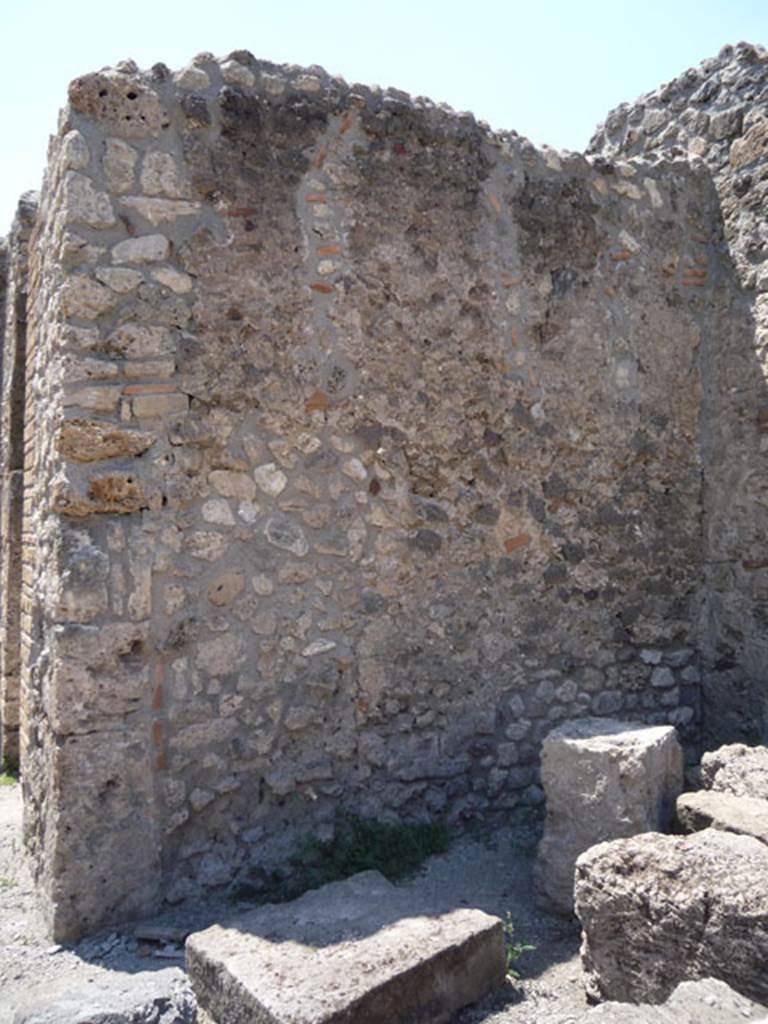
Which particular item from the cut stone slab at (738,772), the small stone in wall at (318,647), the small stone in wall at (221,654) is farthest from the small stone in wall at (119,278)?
the cut stone slab at (738,772)

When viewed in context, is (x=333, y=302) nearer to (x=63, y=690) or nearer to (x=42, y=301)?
(x=42, y=301)

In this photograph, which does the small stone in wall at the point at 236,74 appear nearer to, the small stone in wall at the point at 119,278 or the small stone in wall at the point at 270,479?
the small stone in wall at the point at 119,278

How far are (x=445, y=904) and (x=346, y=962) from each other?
65 centimetres

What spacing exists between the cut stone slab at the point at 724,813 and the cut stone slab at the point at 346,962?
85 centimetres

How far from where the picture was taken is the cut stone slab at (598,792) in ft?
10.4

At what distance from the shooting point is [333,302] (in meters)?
3.77

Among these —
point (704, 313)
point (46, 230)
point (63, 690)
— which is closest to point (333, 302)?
point (46, 230)

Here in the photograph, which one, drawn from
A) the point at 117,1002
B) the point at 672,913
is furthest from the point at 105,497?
the point at 672,913

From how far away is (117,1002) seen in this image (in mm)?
2559

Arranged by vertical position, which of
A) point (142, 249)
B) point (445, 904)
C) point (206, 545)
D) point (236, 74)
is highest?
point (236, 74)

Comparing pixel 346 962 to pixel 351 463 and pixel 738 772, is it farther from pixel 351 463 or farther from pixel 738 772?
pixel 351 463

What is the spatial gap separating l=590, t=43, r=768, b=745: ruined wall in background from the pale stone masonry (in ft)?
0.06

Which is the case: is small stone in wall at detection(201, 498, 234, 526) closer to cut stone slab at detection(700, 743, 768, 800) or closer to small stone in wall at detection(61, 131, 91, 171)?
small stone in wall at detection(61, 131, 91, 171)

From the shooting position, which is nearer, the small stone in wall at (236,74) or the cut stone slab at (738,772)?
the cut stone slab at (738,772)
